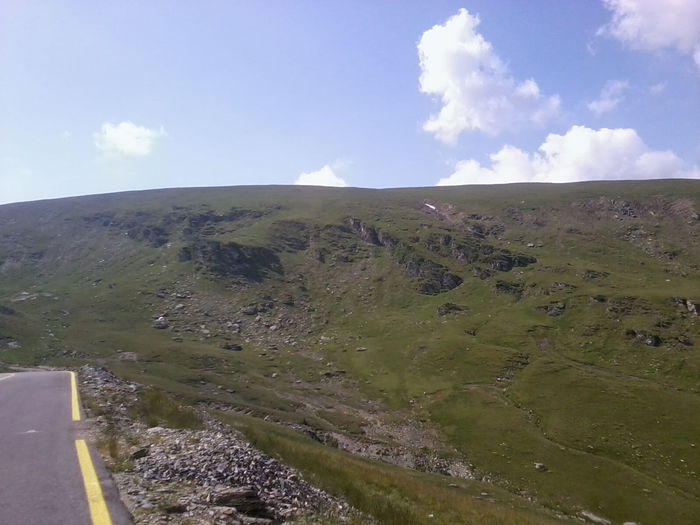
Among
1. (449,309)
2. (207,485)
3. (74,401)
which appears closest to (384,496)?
(207,485)

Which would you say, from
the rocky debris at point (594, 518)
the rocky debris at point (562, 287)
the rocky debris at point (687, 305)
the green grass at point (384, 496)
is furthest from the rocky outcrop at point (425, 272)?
the green grass at point (384, 496)

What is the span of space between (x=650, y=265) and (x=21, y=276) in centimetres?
24381

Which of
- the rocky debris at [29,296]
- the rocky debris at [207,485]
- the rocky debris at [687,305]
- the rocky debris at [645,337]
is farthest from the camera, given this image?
the rocky debris at [29,296]

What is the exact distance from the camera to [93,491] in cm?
1348

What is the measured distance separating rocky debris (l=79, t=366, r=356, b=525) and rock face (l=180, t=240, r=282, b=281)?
155408 millimetres

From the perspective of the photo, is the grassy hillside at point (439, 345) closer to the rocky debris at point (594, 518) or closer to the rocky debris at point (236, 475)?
the rocky debris at point (594, 518)

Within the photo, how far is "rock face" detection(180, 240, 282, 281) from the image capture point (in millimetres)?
175125

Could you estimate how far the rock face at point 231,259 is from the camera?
6895 inches

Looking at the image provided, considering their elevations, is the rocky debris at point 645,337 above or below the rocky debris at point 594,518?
above

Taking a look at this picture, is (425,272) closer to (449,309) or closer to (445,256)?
(445,256)

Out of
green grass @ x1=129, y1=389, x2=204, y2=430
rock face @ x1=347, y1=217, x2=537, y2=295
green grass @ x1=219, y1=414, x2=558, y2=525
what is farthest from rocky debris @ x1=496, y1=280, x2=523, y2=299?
green grass @ x1=129, y1=389, x2=204, y2=430

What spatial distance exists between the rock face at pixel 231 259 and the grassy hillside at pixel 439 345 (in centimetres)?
75

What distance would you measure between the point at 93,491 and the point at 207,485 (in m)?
3.39

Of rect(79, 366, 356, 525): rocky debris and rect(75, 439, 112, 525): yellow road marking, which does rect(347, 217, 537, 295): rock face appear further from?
rect(75, 439, 112, 525): yellow road marking
